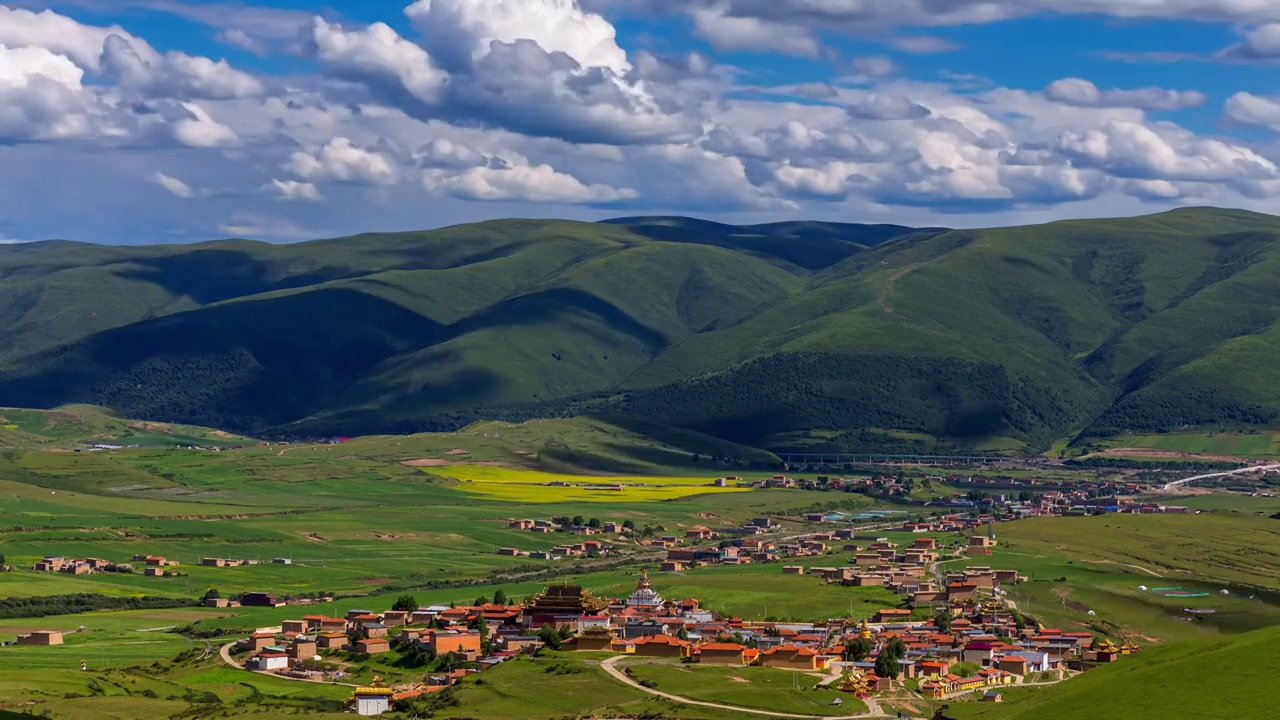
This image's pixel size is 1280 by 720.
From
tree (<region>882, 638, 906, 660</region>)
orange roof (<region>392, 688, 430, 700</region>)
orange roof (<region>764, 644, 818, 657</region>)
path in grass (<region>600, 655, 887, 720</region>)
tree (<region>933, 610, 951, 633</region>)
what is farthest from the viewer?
tree (<region>933, 610, 951, 633</region>)

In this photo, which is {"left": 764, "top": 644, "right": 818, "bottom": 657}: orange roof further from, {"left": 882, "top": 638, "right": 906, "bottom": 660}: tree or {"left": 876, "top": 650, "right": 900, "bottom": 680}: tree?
{"left": 876, "top": 650, "right": 900, "bottom": 680}: tree

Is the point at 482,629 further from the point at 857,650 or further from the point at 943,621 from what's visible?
the point at 943,621

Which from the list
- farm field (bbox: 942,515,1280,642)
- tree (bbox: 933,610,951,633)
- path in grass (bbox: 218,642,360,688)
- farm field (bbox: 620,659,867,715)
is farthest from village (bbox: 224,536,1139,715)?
farm field (bbox: 942,515,1280,642)

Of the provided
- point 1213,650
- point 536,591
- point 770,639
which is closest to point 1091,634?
point 770,639

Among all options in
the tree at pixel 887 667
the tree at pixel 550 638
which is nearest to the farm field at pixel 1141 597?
the tree at pixel 887 667

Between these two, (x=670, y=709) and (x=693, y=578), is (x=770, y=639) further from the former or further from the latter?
(x=693, y=578)

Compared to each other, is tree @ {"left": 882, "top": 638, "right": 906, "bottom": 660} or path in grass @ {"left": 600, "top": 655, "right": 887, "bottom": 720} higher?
tree @ {"left": 882, "top": 638, "right": 906, "bottom": 660}
